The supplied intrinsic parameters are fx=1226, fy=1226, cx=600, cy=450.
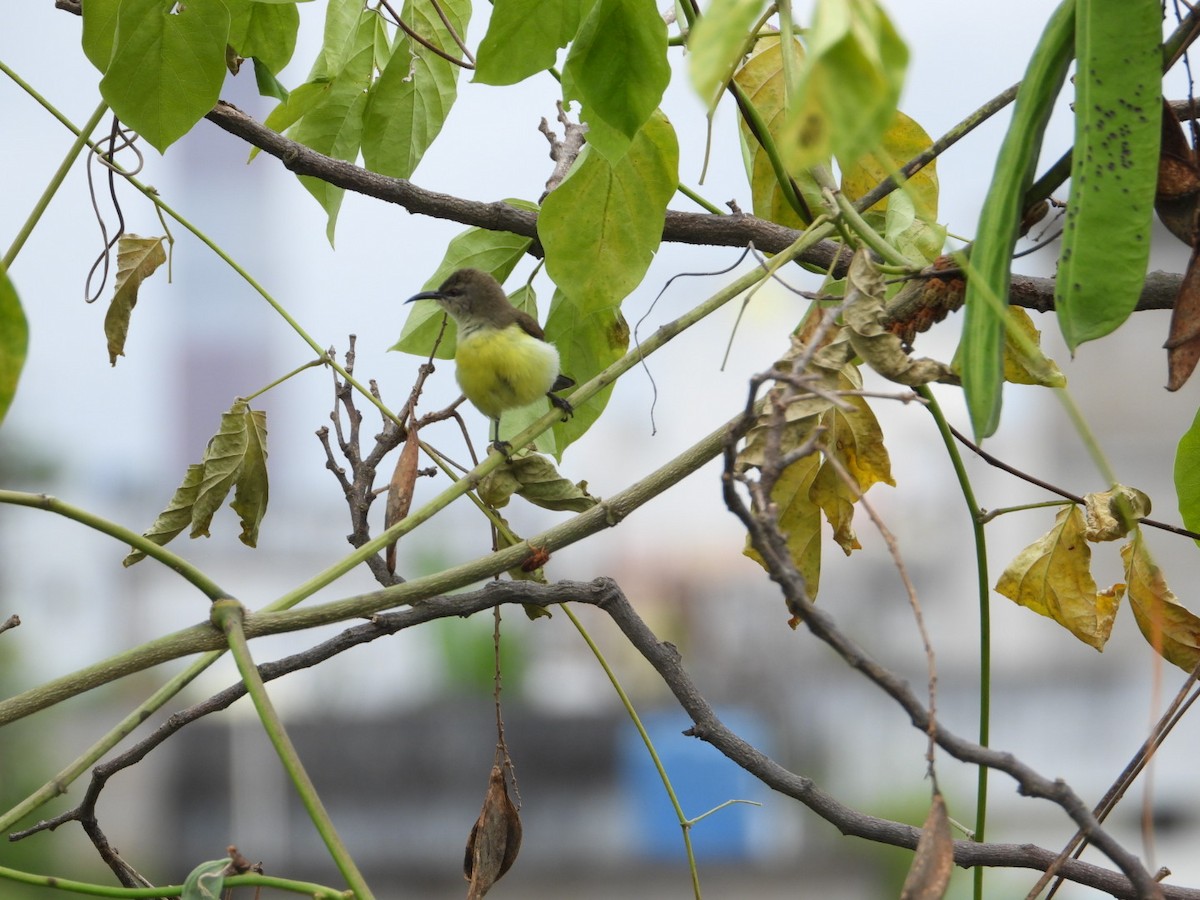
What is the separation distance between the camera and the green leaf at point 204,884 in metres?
0.72

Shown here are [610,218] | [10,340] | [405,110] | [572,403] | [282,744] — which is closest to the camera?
[10,340]

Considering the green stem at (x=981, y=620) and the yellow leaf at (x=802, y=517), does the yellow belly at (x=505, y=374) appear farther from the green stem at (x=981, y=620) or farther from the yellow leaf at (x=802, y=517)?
the green stem at (x=981, y=620)

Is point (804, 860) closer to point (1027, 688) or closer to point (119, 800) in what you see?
point (1027, 688)

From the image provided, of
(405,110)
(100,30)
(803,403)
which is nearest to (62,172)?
(100,30)

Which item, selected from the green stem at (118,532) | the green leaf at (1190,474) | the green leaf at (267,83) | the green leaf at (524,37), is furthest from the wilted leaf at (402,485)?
the green leaf at (1190,474)

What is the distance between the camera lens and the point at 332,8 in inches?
47.3

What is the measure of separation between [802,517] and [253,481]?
0.51 meters

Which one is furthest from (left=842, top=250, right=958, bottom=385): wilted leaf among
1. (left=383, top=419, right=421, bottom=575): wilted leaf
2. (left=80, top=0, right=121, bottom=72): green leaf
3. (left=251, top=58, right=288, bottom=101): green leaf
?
(left=251, top=58, right=288, bottom=101): green leaf

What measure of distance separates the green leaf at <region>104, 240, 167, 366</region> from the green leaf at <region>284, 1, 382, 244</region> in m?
0.19

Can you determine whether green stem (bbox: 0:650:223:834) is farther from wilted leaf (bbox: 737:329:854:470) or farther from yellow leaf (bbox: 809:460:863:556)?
yellow leaf (bbox: 809:460:863:556)

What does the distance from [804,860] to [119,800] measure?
6.45 metres

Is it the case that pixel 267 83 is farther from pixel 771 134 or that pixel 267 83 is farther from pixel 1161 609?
pixel 1161 609

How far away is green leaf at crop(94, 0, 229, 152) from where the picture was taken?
35.5 inches

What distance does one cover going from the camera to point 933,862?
60 cm
